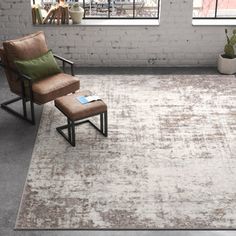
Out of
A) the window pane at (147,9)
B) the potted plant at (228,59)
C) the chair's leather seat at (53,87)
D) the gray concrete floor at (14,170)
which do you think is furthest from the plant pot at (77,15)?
the potted plant at (228,59)

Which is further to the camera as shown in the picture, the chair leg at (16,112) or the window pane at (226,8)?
the window pane at (226,8)

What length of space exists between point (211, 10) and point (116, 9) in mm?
1477

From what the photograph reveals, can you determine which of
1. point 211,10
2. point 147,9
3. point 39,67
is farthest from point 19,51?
point 211,10

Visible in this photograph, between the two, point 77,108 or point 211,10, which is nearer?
point 77,108

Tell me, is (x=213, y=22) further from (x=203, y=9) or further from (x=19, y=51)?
(x=19, y=51)

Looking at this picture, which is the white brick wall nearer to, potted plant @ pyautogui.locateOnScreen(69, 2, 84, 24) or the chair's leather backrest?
potted plant @ pyautogui.locateOnScreen(69, 2, 84, 24)

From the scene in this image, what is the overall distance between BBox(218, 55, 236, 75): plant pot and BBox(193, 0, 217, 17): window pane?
763mm

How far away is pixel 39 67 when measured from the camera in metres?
5.70

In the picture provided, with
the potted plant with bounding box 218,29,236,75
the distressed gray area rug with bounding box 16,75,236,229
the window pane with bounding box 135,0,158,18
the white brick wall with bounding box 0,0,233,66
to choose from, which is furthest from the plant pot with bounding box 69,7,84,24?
the potted plant with bounding box 218,29,236,75

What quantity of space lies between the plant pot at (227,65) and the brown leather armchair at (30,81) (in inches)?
→ 93.3

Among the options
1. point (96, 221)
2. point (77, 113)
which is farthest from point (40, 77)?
point (96, 221)

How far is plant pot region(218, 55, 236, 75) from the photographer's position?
6988 mm

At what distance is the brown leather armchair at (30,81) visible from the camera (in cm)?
554

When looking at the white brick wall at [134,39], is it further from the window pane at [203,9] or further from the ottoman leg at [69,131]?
the ottoman leg at [69,131]
